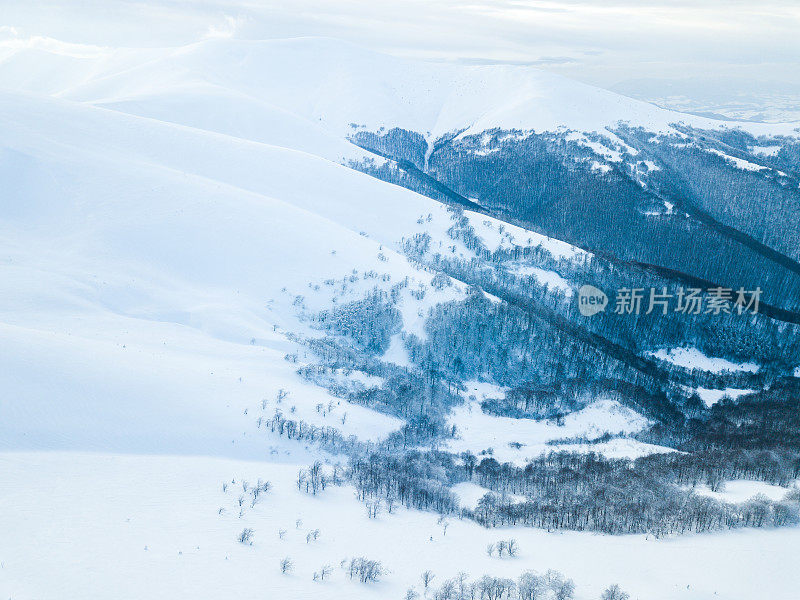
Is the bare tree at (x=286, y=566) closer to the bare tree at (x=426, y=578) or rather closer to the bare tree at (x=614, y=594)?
the bare tree at (x=426, y=578)

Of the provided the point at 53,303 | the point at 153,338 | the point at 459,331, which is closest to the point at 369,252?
the point at 459,331

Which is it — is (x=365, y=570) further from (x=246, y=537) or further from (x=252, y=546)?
(x=246, y=537)

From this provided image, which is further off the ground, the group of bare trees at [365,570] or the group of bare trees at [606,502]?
the group of bare trees at [606,502]

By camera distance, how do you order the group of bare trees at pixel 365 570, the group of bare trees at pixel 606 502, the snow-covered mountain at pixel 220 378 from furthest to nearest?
the group of bare trees at pixel 606 502 → the snow-covered mountain at pixel 220 378 → the group of bare trees at pixel 365 570

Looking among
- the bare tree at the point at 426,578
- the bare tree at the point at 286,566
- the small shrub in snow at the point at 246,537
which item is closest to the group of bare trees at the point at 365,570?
the bare tree at the point at 426,578

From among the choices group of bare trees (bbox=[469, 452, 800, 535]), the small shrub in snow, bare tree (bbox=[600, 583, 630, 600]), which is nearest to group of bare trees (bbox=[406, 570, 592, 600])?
bare tree (bbox=[600, 583, 630, 600])

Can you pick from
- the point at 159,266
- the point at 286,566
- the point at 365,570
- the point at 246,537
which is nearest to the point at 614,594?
the point at 365,570

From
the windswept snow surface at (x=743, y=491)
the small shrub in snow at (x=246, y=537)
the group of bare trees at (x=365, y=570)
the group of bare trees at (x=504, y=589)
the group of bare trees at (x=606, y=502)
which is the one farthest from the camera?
the windswept snow surface at (x=743, y=491)

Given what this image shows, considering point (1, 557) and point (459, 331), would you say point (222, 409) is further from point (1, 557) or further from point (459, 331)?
point (459, 331)
